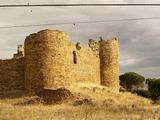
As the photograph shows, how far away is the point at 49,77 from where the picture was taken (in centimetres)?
3066

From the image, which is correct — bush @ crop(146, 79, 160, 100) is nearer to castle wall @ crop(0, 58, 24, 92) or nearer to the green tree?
the green tree

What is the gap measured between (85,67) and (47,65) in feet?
13.8

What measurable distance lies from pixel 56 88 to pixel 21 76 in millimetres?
3074

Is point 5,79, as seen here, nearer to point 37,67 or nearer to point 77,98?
point 37,67

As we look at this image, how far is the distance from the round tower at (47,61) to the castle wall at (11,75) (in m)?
1.10

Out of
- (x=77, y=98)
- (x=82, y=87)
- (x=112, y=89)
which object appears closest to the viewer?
(x=77, y=98)

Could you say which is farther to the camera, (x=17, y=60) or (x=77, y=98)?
(x=17, y=60)

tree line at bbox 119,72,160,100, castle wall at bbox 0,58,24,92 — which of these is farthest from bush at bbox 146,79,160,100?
castle wall at bbox 0,58,24,92

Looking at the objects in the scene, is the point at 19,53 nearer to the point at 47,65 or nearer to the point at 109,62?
the point at 47,65

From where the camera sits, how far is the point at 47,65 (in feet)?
101

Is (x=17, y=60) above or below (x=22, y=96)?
above

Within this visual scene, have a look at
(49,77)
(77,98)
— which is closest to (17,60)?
(49,77)

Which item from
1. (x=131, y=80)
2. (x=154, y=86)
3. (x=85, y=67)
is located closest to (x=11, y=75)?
(x=85, y=67)

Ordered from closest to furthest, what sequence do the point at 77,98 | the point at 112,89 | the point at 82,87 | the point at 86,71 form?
the point at 77,98
the point at 82,87
the point at 86,71
the point at 112,89
